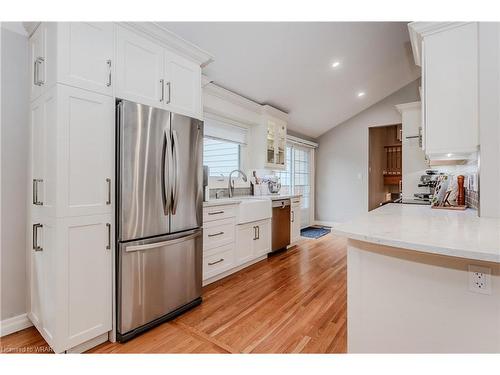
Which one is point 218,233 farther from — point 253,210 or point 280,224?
point 280,224

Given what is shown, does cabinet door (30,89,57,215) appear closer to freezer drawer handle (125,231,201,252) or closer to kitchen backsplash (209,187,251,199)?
freezer drawer handle (125,231,201,252)

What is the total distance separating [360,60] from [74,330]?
15.2ft

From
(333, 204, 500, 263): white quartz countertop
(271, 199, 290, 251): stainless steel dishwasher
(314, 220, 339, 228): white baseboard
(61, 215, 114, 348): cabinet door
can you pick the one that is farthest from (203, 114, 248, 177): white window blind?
(314, 220, 339, 228): white baseboard

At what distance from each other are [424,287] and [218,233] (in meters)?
2.05

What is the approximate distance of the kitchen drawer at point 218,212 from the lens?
271cm

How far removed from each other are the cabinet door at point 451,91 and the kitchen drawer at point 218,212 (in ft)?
6.47

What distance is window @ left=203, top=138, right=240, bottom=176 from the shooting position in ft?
11.8

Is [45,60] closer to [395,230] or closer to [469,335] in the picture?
[395,230]

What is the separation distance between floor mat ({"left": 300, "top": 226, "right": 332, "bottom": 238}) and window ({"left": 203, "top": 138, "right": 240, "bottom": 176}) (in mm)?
2290

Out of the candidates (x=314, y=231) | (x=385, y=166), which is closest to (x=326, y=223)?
(x=314, y=231)

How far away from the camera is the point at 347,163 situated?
20.2 ft

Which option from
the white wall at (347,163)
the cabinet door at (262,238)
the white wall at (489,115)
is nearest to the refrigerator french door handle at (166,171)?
the cabinet door at (262,238)

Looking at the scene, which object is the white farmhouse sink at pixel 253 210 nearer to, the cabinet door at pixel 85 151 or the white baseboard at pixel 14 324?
the cabinet door at pixel 85 151
